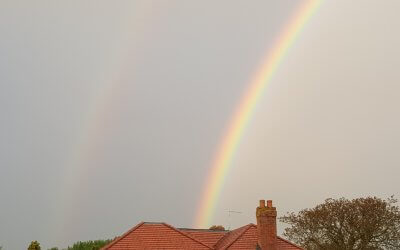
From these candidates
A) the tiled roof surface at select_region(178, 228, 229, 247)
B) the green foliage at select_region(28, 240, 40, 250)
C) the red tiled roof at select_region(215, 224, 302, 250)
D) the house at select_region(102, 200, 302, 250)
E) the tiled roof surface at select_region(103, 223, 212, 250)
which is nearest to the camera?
the house at select_region(102, 200, 302, 250)

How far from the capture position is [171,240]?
115ft

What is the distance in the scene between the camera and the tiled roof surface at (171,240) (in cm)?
3375

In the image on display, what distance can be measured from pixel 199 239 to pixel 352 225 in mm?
25451

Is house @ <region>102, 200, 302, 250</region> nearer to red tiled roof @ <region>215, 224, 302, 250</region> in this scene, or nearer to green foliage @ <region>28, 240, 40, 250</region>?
red tiled roof @ <region>215, 224, 302, 250</region>

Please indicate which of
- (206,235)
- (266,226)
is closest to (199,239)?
(206,235)

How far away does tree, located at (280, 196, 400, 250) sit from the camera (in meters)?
54.7

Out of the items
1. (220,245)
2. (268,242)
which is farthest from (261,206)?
(220,245)

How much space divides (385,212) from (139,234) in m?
32.0

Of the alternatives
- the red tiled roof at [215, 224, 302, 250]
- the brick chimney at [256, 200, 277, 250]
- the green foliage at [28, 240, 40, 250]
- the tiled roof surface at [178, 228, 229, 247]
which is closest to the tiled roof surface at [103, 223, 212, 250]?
the tiled roof surface at [178, 228, 229, 247]

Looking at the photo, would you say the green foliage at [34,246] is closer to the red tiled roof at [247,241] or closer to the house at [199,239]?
the house at [199,239]

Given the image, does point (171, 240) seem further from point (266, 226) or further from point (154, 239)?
point (266, 226)

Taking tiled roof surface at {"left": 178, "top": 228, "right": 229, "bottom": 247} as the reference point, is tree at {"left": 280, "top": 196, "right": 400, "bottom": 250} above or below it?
above

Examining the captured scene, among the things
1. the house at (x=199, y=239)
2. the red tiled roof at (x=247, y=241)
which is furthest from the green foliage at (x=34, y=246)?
the red tiled roof at (x=247, y=241)

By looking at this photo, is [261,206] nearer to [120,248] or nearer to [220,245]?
[220,245]
